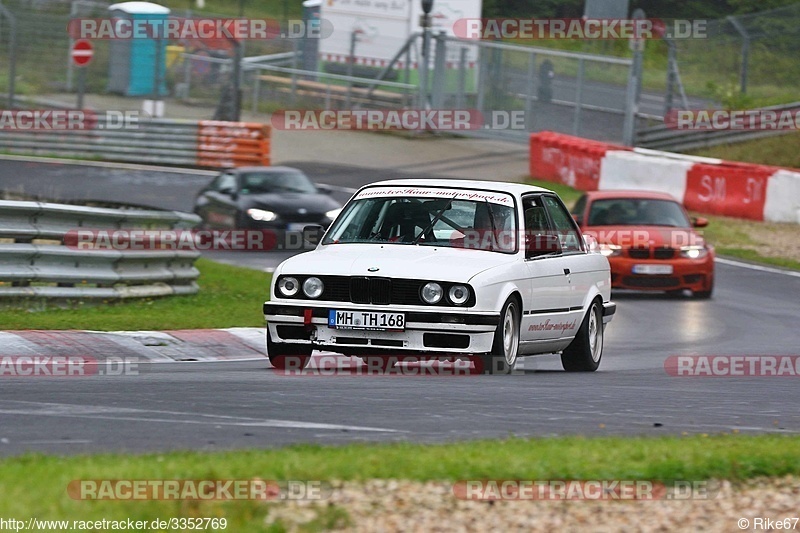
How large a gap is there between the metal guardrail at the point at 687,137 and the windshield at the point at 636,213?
45.5 feet

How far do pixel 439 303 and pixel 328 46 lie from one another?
105 ft

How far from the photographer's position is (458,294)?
393 inches

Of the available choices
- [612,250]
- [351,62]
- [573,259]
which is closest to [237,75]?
[351,62]

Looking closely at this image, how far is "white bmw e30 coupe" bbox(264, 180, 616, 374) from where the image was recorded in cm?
1002

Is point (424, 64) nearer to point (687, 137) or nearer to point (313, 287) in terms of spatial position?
point (687, 137)

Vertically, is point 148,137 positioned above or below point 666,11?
below

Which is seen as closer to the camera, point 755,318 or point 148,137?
point 755,318

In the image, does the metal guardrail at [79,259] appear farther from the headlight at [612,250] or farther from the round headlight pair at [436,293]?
the headlight at [612,250]

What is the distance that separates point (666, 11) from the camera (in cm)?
5950

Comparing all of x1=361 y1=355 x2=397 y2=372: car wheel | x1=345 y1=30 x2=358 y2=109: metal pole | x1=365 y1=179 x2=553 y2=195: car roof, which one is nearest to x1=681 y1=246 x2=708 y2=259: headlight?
x1=365 y1=179 x2=553 y2=195: car roof

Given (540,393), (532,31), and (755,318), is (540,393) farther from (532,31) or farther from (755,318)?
(532,31)

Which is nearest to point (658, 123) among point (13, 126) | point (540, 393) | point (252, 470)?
point (13, 126)

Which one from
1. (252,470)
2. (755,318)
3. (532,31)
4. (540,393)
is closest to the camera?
(252,470)

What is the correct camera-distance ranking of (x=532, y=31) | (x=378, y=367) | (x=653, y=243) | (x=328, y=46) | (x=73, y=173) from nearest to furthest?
1. (x=378, y=367)
2. (x=653, y=243)
3. (x=73, y=173)
4. (x=328, y=46)
5. (x=532, y=31)
